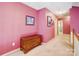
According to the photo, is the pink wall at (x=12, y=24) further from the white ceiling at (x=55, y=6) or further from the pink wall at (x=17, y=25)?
the white ceiling at (x=55, y=6)

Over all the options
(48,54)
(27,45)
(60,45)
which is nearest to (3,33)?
(27,45)

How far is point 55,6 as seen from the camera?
6.64 feet

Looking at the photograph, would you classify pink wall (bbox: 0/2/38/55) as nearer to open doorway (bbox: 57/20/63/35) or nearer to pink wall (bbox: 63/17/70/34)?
open doorway (bbox: 57/20/63/35)

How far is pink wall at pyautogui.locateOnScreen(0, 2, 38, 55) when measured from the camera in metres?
1.88

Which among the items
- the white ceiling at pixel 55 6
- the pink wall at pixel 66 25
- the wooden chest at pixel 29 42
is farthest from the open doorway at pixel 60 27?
the wooden chest at pixel 29 42

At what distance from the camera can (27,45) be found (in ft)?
6.81

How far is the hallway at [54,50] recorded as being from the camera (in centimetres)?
204

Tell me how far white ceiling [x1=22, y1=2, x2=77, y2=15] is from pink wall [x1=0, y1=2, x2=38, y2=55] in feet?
0.36

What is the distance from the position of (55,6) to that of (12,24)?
93 centimetres

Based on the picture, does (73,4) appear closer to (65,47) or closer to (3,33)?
(65,47)

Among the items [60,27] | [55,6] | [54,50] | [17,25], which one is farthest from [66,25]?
[17,25]

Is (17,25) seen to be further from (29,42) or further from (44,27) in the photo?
(44,27)

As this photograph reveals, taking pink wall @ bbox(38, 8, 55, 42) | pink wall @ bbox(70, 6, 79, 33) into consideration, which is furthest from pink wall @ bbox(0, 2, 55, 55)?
pink wall @ bbox(70, 6, 79, 33)

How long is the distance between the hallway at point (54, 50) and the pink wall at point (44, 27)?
0.49ft
